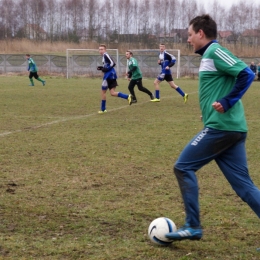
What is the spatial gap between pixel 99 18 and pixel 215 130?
63801mm

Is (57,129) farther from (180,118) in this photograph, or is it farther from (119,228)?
(119,228)

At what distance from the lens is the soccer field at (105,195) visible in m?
4.67

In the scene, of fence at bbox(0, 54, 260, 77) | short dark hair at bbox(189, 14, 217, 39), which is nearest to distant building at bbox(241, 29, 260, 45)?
fence at bbox(0, 54, 260, 77)

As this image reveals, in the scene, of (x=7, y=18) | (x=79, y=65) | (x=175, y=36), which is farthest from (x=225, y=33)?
(x=7, y=18)

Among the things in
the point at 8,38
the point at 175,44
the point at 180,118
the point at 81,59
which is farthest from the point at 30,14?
the point at 180,118

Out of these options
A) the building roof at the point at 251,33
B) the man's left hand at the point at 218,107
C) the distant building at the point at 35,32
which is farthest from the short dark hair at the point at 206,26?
the distant building at the point at 35,32

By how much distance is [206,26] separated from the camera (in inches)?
181

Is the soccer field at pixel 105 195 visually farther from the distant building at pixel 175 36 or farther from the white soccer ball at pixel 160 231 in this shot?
the distant building at pixel 175 36

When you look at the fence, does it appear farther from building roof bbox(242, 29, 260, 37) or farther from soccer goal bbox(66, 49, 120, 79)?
building roof bbox(242, 29, 260, 37)

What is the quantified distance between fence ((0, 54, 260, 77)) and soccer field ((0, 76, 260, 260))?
98.3ft

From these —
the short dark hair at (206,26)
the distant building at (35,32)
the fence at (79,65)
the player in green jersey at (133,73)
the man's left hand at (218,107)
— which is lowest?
the fence at (79,65)

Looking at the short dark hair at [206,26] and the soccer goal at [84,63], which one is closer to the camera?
the short dark hair at [206,26]

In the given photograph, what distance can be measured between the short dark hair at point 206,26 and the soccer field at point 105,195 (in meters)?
1.81

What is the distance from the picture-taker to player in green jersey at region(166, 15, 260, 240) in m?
4.47
